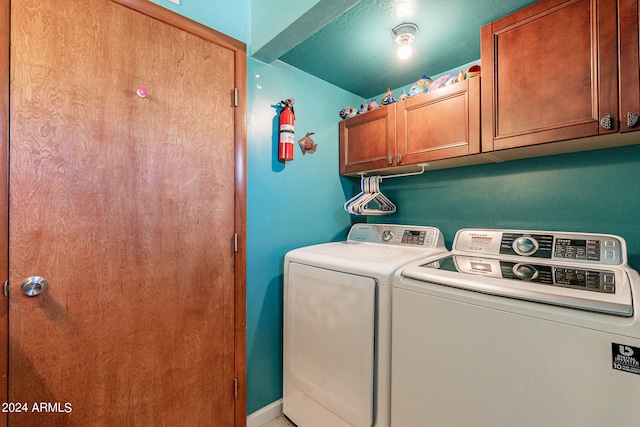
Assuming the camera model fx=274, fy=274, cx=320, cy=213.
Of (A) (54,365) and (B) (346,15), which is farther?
(B) (346,15)

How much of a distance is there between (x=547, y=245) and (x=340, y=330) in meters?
1.19

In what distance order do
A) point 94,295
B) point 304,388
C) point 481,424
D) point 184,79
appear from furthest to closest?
1. point 304,388
2. point 184,79
3. point 94,295
4. point 481,424

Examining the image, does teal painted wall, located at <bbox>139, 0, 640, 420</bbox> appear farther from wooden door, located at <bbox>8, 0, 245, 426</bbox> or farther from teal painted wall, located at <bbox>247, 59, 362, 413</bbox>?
wooden door, located at <bbox>8, 0, 245, 426</bbox>

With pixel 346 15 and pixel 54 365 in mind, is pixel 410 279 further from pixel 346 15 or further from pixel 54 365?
pixel 54 365

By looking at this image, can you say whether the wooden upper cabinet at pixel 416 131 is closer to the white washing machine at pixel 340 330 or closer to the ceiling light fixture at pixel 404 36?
the ceiling light fixture at pixel 404 36

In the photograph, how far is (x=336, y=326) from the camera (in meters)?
1.43

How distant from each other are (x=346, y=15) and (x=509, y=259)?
62.0 inches

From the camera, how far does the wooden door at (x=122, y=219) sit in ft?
3.39

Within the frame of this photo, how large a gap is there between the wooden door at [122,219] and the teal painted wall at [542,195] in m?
1.46

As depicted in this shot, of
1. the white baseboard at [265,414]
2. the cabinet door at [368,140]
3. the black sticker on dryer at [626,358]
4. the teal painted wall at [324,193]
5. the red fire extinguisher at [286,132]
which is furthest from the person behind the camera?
the cabinet door at [368,140]

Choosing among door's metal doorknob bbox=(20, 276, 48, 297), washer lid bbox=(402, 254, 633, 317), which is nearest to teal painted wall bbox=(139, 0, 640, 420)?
washer lid bbox=(402, 254, 633, 317)

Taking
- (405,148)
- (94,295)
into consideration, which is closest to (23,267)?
(94,295)

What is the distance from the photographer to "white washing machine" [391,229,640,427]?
2.61ft

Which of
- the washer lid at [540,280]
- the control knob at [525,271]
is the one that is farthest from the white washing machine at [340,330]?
the control knob at [525,271]
